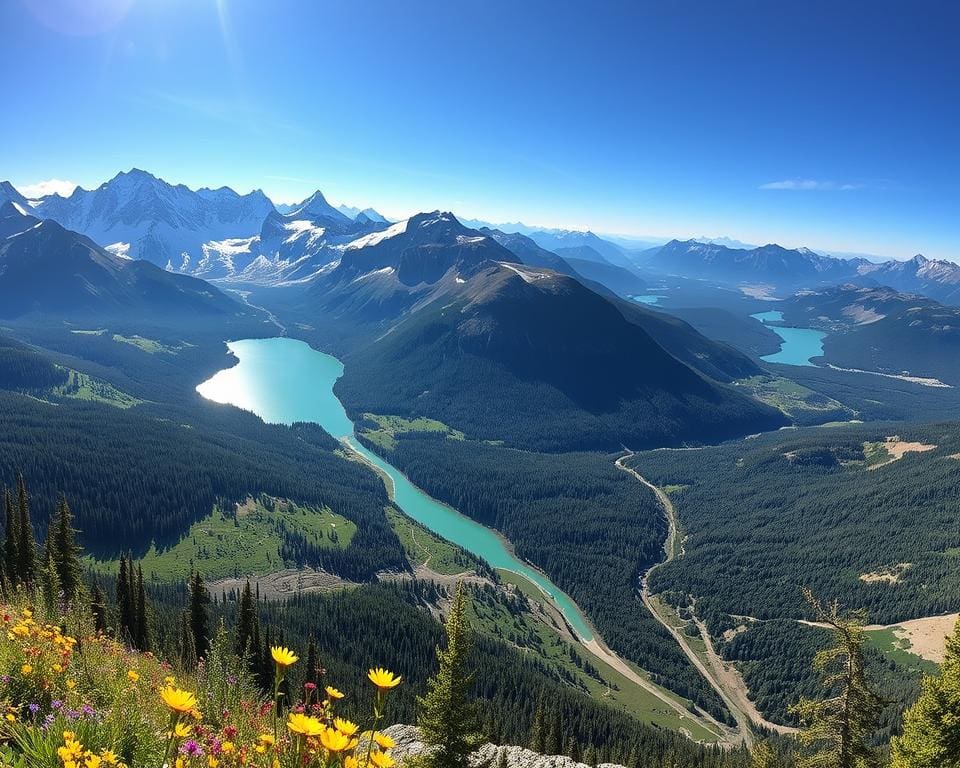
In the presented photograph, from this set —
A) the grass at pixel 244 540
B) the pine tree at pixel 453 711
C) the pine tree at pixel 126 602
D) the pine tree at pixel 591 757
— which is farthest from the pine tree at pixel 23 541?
the grass at pixel 244 540

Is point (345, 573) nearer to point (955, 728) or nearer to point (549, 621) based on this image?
point (549, 621)

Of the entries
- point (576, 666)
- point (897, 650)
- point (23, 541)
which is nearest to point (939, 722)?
point (23, 541)

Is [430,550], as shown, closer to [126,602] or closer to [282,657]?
[126,602]

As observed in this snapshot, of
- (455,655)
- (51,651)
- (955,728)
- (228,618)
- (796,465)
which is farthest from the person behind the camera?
(796,465)

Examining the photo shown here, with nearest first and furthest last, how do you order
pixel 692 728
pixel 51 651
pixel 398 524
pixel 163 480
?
1. pixel 51 651
2. pixel 692 728
3. pixel 163 480
4. pixel 398 524

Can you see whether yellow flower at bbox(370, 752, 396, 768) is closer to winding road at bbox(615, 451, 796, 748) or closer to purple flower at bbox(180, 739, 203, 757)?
purple flower at bbox(180, 739, 203, 757)

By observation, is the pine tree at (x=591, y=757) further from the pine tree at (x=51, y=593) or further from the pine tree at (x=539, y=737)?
the pine tree at (x=51, y=593)

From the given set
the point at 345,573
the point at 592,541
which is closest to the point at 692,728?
the point at 592,541
